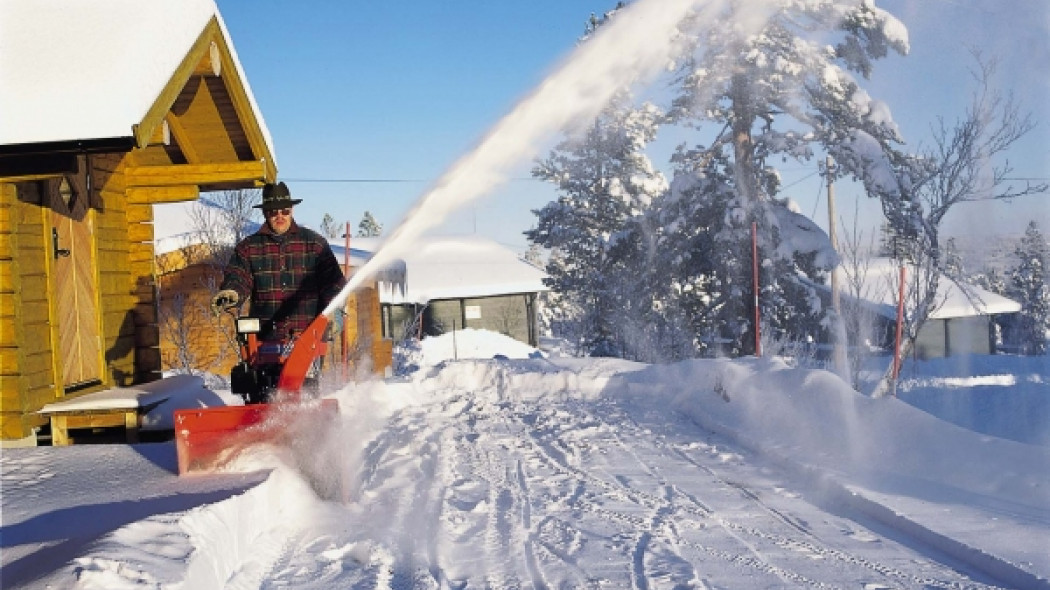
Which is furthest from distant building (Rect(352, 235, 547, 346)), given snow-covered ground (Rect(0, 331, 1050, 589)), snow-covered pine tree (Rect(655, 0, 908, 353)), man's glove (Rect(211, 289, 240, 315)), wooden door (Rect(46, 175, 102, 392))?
man's glove (Rect(211, 289, 240, 315))

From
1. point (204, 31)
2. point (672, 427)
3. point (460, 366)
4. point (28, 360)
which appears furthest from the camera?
point (460, 366)

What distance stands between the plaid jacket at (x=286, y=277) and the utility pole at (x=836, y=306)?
8156 mm

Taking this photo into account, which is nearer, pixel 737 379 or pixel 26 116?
pixel 26 116

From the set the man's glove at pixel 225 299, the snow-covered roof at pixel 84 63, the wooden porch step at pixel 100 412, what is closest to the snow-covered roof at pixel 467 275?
the wooden porch step at pixel 100 412

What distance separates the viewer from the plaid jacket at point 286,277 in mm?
6273

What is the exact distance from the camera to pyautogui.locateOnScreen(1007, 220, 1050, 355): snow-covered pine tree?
1488cm

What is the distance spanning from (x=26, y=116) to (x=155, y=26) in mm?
1491

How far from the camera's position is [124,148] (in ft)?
20.7

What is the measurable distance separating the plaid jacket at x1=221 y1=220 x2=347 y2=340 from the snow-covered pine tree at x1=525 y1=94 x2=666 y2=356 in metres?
21.1

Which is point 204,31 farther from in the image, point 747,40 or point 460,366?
point 747,40

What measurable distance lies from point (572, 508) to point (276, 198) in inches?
118

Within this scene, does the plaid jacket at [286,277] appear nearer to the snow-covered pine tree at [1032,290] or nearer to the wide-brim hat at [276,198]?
the wide-brim hat at [276,198]

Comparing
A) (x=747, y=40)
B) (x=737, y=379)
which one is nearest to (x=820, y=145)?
(x=747, y=40)

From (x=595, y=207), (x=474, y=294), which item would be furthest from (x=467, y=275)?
(x=595, y=207)
